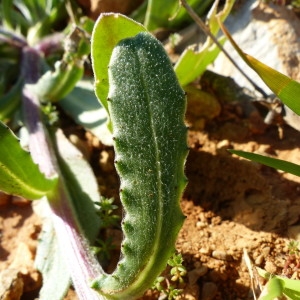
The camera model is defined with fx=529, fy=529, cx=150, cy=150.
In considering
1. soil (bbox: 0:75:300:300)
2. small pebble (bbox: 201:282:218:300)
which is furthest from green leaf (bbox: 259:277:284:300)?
small pebble (bbox: 201:282:218:300)

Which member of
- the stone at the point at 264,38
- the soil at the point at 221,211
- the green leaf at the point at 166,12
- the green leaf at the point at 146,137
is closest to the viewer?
the green leaf at the point at 146,137

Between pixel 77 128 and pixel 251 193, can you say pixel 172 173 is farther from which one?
pixel 77 128

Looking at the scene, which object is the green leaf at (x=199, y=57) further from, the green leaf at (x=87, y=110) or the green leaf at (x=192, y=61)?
the green leaf at (x=87, y=110)

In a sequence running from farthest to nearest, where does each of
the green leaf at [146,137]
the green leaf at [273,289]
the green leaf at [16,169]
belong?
the green leaf at [16,169]
the green leaf at [146,137]
the green leaf at [273,289]

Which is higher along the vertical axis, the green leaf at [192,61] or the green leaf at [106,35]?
the green leaf at [106,35]

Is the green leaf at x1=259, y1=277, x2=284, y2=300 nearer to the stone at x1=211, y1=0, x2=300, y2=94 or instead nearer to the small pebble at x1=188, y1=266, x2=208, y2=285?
the small pebble at x1=188, y1=266, x2=208, y2=285

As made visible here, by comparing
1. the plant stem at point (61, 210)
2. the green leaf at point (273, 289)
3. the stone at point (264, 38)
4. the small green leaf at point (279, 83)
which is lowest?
the plant stem at point (61, 210)

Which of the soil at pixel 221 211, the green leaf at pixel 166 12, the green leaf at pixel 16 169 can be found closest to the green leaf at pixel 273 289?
the soil at pixel 221 211

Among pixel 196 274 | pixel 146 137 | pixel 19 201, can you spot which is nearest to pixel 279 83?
pixel 146 137
